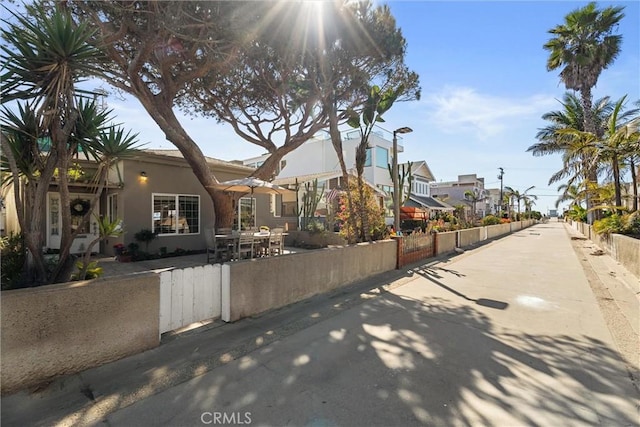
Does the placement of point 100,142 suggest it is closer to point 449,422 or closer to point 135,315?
point 135,315

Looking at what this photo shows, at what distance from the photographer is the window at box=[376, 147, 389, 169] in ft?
93.3

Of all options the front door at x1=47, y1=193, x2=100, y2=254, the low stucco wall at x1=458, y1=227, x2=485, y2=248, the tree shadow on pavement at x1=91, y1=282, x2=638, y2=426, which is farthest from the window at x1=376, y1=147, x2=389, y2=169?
the tree shadow on pavement at x1=91, y1=282, x2=638, y2=426

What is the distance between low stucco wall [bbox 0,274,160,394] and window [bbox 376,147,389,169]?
2600 cm

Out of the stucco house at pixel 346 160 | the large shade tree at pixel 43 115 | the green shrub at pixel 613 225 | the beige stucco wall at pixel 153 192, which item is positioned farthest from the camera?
the stucco house at pixel 346 160

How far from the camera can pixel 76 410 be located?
9.57ft

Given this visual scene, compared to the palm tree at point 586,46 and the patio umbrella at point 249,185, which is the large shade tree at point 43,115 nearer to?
the patio umbrella at point 249,185

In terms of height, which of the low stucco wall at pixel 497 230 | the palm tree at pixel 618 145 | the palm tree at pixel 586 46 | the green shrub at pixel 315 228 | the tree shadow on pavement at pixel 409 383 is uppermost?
the palm tree at pixel 586 46

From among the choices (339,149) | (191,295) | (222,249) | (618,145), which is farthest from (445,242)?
(191,295)

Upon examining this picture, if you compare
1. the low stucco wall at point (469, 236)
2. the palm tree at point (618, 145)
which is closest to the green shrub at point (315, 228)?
the low stucco wall at point (469, 236)

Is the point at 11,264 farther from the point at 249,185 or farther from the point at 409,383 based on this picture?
the point at 409,383

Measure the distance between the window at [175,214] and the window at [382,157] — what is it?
745 inches

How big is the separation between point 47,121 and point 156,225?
813 cm

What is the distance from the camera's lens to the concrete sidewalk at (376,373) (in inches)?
114

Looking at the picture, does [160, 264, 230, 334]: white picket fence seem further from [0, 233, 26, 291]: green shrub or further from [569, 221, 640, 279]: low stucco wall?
[569, 221, 640, 279]: low stucco wall
